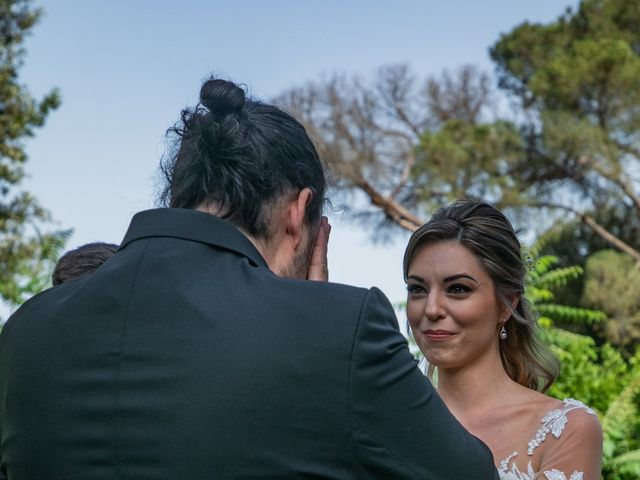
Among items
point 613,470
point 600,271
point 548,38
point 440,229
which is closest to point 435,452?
point 440,229

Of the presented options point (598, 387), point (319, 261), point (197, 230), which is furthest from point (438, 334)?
point (598, 387)

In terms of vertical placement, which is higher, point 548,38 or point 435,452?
point 548,38

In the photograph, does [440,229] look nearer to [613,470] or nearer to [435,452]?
[435,452]

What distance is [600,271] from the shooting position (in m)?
29.3

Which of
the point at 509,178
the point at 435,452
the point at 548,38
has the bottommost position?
the point at 435,452

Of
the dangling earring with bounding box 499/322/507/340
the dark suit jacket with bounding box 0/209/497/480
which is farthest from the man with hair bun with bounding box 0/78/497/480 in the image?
the dangling earring with bounding box 499/322/507/340

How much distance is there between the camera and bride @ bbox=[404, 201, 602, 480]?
364 cm

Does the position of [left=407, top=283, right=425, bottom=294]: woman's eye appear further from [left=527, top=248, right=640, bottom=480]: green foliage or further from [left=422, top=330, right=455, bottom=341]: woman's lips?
[left=527, top=248, right=640, bottom=480]: green foliage

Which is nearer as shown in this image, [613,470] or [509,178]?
[613,470]

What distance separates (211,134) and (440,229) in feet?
6.37

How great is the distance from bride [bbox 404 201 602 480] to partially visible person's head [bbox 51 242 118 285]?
56.2 inches

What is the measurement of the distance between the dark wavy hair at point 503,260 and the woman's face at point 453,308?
0.05m

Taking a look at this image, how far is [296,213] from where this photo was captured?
215cm

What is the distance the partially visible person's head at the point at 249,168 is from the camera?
2115mm
